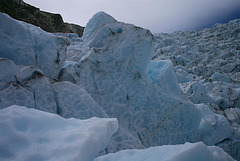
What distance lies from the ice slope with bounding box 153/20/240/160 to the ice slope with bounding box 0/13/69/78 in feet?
12.0

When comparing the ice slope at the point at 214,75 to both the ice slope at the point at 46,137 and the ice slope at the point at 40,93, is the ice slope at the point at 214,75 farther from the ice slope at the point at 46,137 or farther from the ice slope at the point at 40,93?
the ice slope at the point at 46,137

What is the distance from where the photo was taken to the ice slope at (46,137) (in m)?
1.25

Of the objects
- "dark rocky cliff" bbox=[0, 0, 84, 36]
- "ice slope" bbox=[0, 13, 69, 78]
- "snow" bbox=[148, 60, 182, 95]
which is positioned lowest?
"snow" bbox=[148, 60, 182, 95]

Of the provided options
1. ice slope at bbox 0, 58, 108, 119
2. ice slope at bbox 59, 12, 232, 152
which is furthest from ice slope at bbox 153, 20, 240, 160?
ice slope at bbox 0, 58, 108, 119

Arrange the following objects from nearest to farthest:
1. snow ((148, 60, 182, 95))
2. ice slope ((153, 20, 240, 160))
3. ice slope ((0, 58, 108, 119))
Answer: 1. ice slope ((0, 58, 108, 119))
2. snow ((148, 60, 182, 95))
3. ice slope ((153, 20, 240, 160))

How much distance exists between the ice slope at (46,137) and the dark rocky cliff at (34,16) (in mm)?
27013

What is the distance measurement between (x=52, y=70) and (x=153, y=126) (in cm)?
266

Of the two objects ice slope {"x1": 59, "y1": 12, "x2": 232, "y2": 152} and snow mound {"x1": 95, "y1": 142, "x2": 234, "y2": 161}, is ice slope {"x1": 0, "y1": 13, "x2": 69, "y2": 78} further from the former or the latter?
Answer: snow mound {"x1": 95, "y1": 142, "x2": 234, "y2": 161}

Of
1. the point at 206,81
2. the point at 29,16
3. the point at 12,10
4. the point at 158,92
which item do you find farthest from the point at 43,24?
the point at 158,92

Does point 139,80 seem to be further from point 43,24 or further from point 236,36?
point 43,24

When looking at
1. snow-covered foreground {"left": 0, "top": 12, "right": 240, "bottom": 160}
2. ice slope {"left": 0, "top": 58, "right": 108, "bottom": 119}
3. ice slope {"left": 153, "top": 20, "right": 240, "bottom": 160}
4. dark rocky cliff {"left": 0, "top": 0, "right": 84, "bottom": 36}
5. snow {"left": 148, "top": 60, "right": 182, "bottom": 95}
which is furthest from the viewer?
dark rocky cliff {"left": 0, "top": 0, "right": 84, "bottom": 36}

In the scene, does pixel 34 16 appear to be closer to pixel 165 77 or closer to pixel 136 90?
pixel 165 77

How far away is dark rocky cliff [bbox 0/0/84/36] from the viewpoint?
24223mm

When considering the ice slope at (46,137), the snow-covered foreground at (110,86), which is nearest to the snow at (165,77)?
the snow-covered foreground at (110,86)
